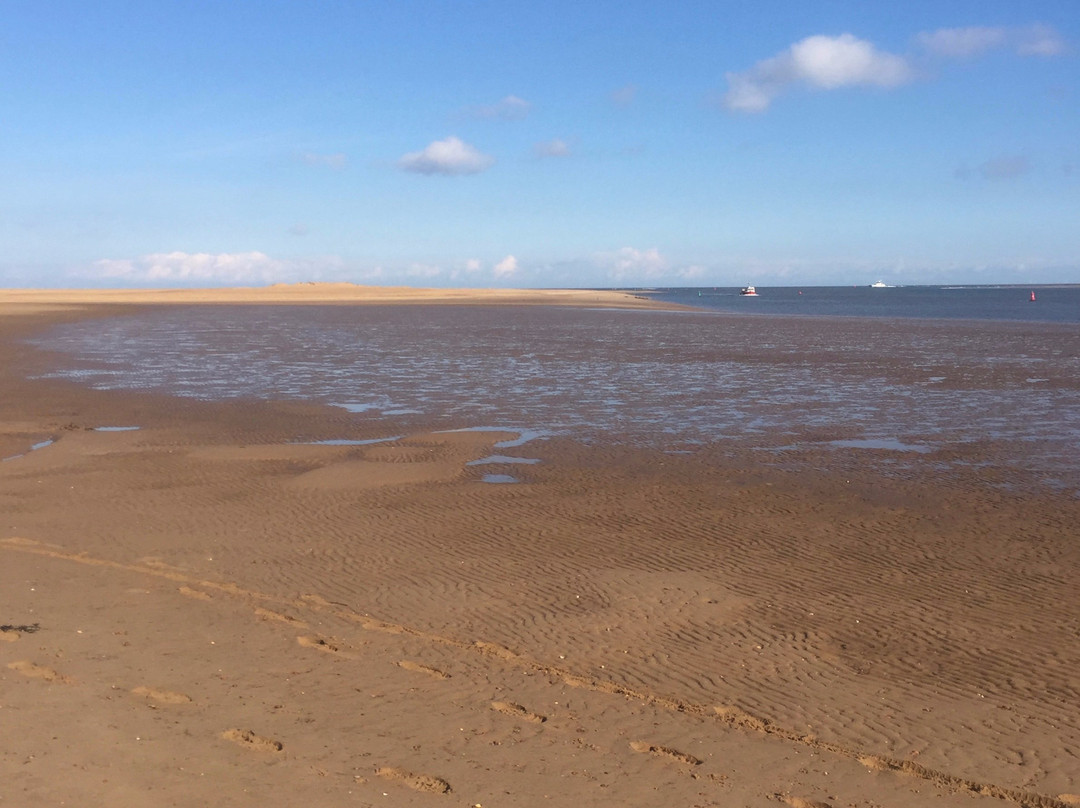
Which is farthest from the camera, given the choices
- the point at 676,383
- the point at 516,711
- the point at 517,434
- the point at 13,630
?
the point at 676,383

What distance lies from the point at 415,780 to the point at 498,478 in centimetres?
931

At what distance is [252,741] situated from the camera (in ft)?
19.7

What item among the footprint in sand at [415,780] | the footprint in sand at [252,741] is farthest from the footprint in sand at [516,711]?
the footprint in sand at [252,741]

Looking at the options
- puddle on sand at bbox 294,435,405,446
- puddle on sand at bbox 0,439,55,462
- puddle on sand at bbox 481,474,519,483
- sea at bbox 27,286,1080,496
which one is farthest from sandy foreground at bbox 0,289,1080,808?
sea at bbox 27,286,1080,496

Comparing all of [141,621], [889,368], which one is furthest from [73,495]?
[889,368]

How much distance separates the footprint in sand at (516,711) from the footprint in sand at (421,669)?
0.64 meters

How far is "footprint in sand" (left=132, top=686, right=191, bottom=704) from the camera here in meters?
6.56

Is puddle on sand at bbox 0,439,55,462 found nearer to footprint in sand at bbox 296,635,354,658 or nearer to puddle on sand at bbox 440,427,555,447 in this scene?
puddle on sand at bbox 440,427,555,447

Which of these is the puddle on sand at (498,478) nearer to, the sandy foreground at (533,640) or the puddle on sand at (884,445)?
the sandy foreground at (533,640)

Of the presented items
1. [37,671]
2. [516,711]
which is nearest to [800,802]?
[516,711]

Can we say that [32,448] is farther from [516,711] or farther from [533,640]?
[516,711]

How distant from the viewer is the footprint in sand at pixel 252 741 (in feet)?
19.4

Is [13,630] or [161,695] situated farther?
[13,630]

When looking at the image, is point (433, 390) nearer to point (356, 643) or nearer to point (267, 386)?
point (267, 386)
